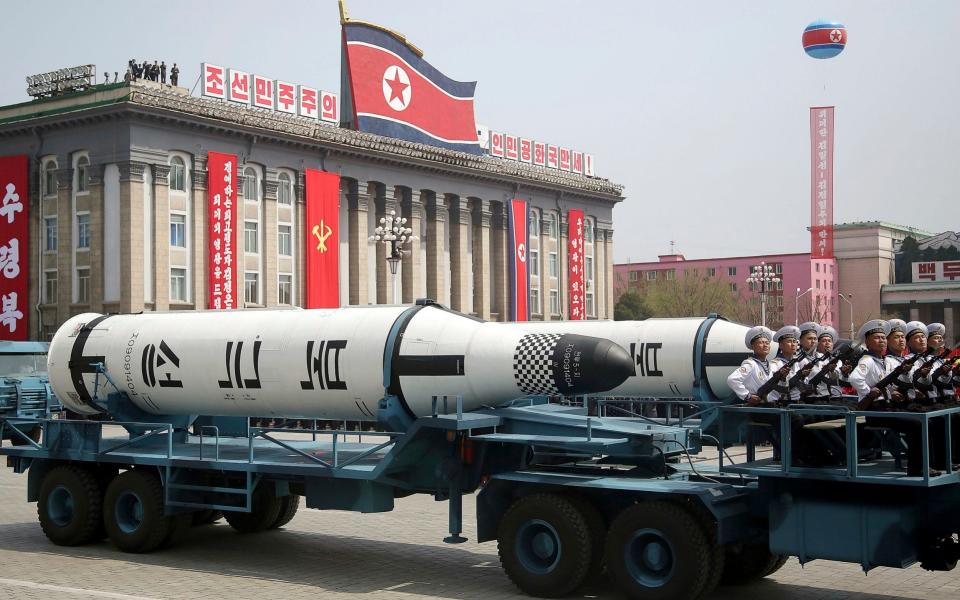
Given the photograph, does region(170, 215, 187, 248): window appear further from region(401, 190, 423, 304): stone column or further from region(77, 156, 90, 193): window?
region(401, 190, 423, 304): stone column

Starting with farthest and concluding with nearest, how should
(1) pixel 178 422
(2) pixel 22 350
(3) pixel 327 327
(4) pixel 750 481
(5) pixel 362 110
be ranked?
(5) pixel 362 110 < (2) pixel 22 350 < (1) pixel 178 422 < (3) pixel 327 327 < (4) pixel 750 481

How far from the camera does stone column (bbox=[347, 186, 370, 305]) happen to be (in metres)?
66.6

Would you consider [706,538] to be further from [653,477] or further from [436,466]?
[436,466]

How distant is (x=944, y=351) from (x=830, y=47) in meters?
58.4

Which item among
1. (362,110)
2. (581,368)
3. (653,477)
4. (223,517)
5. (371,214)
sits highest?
(362,110)

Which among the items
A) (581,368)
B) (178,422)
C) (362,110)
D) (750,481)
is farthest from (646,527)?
(362,110)

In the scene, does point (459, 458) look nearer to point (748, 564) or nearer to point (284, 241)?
point (748, 564)

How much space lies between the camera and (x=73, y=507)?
51.7 ft

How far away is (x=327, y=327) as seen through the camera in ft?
49.1

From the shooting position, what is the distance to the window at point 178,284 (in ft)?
184

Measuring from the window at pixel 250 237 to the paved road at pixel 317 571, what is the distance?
43815mm

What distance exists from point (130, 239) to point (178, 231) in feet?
11.1

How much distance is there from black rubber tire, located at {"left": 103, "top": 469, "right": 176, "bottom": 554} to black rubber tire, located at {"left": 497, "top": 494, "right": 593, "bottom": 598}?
5.21 meters

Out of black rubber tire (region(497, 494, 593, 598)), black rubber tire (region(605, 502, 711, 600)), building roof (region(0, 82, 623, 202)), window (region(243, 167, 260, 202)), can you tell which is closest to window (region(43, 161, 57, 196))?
building roof (region(0, 82, 623, 202))
